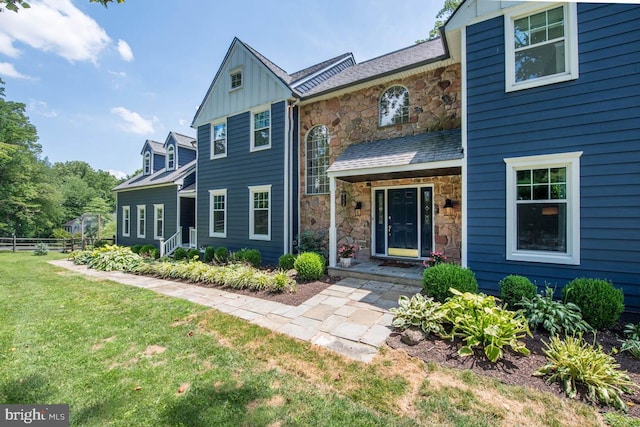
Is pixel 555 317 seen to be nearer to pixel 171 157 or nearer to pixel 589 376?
pixel 589 376

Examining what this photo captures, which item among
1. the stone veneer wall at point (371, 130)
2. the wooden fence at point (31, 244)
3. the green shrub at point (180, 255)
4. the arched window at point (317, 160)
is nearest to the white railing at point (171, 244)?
the green shrub at point (180, 255)

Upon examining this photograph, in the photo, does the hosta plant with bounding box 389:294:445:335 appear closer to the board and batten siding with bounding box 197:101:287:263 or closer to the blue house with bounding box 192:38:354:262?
the blue house with bounding box 192:38:354:262

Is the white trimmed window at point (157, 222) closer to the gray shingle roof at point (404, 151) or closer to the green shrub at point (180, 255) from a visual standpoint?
the green shrub at point (180, 255)

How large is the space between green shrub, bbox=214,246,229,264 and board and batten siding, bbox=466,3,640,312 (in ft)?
25.3

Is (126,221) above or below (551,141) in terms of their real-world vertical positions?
below

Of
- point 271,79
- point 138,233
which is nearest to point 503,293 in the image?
point 271,79

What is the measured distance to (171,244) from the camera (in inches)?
480

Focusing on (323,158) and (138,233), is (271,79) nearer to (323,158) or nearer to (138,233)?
(323,158)

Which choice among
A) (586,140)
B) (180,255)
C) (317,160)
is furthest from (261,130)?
(586,140)

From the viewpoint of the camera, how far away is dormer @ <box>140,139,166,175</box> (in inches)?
620

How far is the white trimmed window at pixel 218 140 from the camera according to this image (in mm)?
10361

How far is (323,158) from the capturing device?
8852mm

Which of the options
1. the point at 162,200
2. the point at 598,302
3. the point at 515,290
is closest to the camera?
the point at 598,302

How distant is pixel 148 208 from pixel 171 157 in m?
3.04
